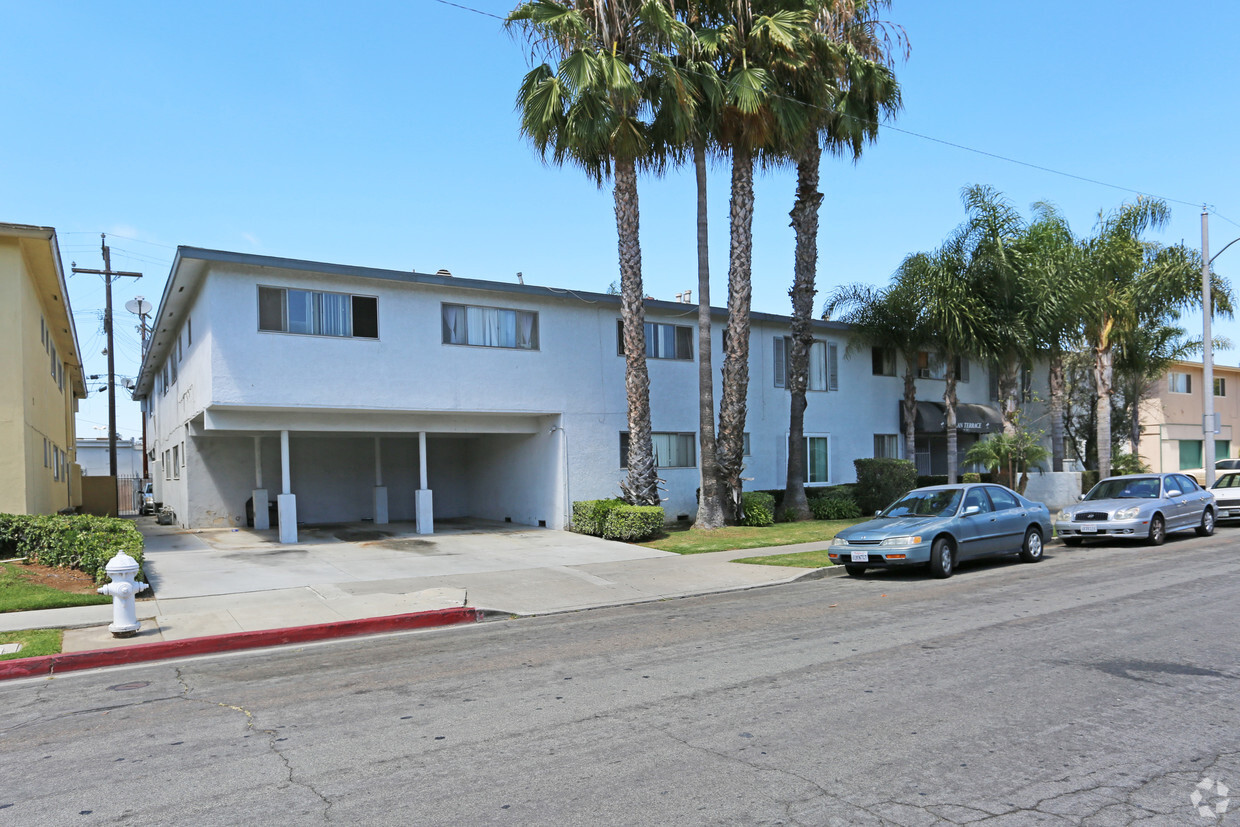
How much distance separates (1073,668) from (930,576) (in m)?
6.32

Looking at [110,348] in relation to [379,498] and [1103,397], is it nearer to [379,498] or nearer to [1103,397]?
[379,498]

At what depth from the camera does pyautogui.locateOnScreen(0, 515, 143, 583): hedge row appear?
40.8ft

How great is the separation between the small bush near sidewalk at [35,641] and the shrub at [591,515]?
11.5 metres

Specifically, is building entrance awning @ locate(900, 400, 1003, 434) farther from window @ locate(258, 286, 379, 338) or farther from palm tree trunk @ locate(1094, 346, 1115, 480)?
window @ locate(258, 286, 379, 338)

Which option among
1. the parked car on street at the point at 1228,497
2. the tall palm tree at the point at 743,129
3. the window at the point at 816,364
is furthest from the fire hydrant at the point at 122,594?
the parked car on street at the point at 1228,497

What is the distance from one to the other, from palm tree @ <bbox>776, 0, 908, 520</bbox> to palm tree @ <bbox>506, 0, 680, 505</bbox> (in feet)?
13.6

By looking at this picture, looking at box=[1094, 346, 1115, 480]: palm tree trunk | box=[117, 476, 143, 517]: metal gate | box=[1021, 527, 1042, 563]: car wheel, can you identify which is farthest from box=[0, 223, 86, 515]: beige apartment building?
box=[1094, 346, 1115, 480]: palm tree trunk

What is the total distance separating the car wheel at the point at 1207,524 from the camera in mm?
18844

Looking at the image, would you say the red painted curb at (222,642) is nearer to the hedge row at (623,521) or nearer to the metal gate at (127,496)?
the hedge row at (623,521)

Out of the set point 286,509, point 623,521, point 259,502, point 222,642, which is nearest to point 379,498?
point 259,502

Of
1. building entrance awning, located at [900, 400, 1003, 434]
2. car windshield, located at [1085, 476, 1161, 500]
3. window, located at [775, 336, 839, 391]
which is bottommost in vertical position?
car windshield, located at [1085, 476, 1161, 500]

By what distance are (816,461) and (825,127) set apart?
9.64 m

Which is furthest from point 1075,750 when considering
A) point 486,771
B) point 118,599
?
point 118,599

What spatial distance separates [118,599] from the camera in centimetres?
928
